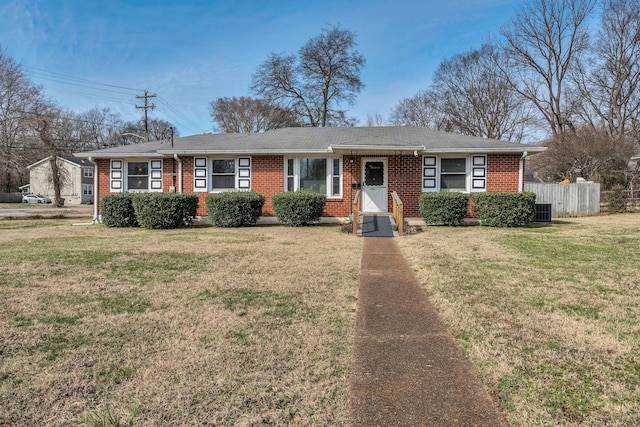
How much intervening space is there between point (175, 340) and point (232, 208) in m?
9.36

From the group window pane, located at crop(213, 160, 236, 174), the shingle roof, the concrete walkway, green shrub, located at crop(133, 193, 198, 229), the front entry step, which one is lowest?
the concrete walkway

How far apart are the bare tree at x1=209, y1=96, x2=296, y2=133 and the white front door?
2401cm

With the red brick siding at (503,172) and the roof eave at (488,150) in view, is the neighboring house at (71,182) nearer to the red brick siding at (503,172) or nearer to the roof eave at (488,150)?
the roof eave at (488,150)

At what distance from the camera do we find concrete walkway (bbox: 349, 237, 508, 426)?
2336mm

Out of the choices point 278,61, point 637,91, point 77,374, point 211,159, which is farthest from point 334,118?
point 77,374

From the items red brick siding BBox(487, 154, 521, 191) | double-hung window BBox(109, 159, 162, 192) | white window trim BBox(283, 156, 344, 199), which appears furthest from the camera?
double-hung window BBox(109, 159, 162, 192)

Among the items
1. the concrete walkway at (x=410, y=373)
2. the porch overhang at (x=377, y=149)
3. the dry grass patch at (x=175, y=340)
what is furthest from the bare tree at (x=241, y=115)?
the concrete walkway at (x=410, y=373)

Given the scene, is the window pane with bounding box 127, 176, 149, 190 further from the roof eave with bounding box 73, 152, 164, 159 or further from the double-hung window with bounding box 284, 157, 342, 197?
the double-hung window with bounding box 284, 157, 342, 197

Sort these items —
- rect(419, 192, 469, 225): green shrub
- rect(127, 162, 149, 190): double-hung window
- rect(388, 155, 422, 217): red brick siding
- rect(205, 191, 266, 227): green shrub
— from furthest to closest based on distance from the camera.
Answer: rect(127, 162, 149, 190): double-hung window, rect(388, 155, 422, 217): red brick siding, rect(205, 191, 266, 227): green shrub, rect(419, 192, 469, 225): green shrub

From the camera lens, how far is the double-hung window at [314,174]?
1435 centimetres

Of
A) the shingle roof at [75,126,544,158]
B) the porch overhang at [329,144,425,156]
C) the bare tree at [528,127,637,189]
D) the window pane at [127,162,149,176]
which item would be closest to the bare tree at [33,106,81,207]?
the window pane at [127,162,149,176]

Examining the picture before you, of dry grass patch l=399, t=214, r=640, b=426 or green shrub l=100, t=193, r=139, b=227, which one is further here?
green shrub l=100, t=193, r=139, b=227

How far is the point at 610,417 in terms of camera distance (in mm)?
2250

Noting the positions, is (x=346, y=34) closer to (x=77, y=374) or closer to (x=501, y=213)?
(x=501, y=213)
